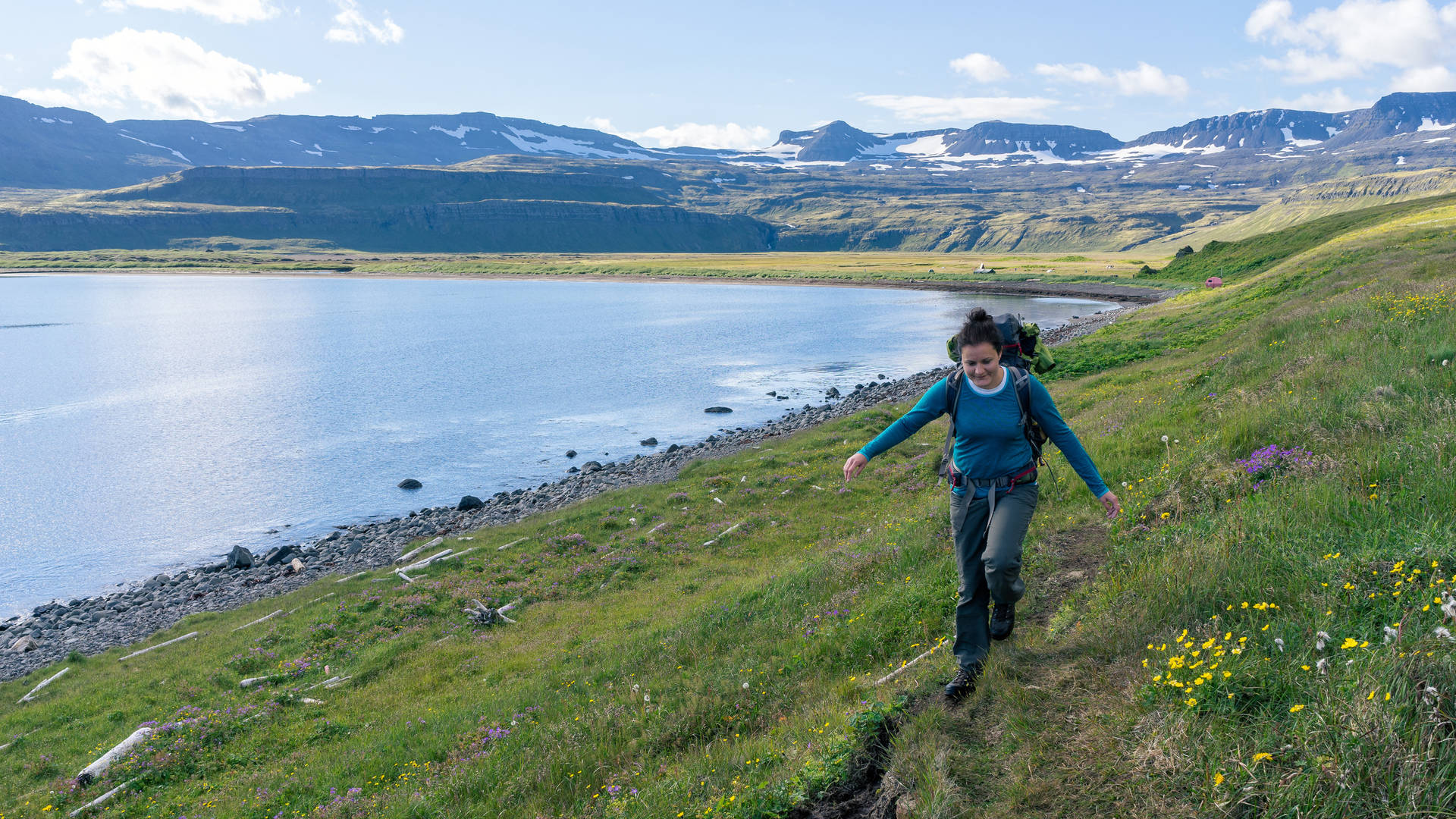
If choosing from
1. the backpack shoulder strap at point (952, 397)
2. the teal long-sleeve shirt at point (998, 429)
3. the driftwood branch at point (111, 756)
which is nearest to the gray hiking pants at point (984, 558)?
the teal long-sleeve shirt at point (998, 429)

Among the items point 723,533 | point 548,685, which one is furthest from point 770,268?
point 548,685

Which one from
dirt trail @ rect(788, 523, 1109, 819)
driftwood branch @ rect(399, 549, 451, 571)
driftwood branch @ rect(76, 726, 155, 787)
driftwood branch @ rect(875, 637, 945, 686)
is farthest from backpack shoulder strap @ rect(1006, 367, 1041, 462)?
driftwood branch @ rect(399, 549, 451, 571)

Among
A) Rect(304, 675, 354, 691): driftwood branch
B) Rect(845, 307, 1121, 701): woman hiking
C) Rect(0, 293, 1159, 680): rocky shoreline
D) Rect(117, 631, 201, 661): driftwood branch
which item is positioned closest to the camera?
Rect(845, 307, 1121, 701): woman hiking

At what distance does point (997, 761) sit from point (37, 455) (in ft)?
153

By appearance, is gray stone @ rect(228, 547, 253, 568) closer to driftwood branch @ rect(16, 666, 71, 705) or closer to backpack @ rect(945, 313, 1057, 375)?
driftwood branch @ rect(16, 666, 71, 705)

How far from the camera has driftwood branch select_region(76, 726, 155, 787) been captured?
37.2 feet

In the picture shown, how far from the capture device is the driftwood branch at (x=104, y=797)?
1065cm

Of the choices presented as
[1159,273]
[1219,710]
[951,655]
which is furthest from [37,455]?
[1159,273]

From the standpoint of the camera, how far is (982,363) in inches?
273

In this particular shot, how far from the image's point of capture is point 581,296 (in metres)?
126

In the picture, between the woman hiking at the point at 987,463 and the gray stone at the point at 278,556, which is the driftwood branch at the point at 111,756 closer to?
the woman hiking at the point at 987,463

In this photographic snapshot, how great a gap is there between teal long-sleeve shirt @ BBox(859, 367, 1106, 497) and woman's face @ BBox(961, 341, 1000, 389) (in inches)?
3.3

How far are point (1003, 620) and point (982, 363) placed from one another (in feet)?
8.12

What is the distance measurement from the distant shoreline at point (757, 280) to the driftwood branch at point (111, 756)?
93.8 meters
